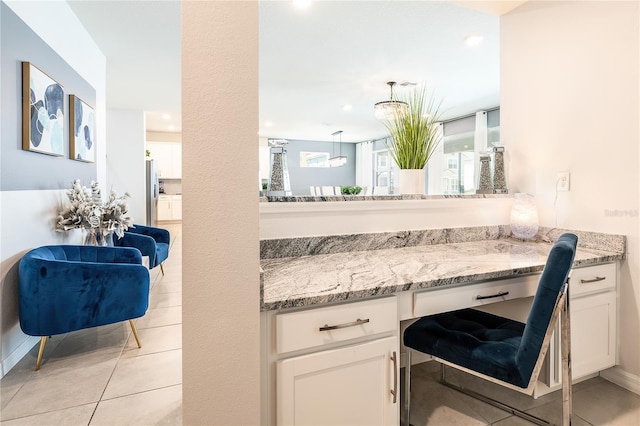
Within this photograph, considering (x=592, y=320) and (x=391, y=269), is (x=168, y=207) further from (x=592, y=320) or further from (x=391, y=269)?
(x=592, y=320)

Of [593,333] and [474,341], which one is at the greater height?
[474,341]

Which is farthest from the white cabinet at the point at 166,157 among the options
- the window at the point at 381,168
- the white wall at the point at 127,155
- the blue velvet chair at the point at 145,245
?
the window at the point at 381,168

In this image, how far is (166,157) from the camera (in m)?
8.50

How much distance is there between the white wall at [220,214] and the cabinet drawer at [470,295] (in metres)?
0.63

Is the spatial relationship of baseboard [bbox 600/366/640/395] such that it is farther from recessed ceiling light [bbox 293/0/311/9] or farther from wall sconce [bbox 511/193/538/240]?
recessed ceiling light [bbox 293/0/311/9]

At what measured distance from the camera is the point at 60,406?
1761 millimetres

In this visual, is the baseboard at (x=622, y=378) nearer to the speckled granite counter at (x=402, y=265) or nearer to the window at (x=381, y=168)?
the speckled granite counter at (x=402, y=265)

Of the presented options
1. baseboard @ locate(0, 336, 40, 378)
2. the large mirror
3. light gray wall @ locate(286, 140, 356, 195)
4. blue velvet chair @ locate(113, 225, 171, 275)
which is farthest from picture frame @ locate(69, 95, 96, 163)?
light gray wall @ locate(286, 140, 356, 195)

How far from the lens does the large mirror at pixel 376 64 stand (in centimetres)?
301

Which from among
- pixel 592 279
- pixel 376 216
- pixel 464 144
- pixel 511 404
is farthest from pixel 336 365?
pixel 464 144

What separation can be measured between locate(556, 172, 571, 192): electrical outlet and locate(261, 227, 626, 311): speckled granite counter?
0.26 metres

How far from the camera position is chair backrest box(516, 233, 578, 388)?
1137mm

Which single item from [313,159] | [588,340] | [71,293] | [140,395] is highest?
[313,159]

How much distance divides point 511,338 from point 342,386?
0.73 m
